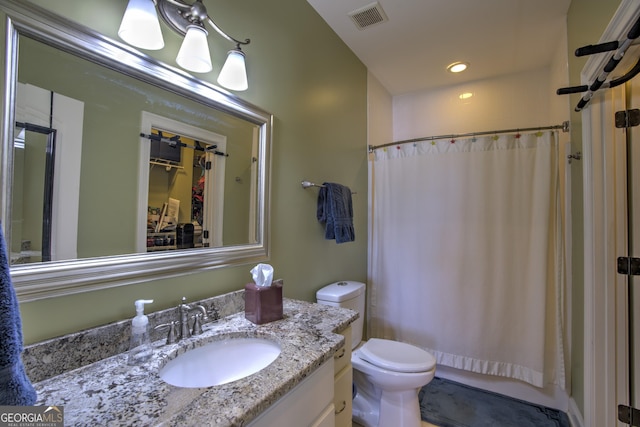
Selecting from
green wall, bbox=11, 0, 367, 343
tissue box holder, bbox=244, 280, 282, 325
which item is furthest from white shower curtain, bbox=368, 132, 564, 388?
tissue box holder, bbox=244, 280, 282, 325

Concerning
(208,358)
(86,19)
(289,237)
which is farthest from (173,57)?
(208,358)

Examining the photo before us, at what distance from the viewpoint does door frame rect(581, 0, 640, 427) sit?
4.04ft

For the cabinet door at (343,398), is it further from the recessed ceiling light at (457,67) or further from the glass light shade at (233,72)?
the recessed ceiling light at (457,67)

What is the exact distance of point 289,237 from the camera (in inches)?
60.2

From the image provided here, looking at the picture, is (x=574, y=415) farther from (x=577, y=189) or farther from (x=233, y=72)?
(x=233, y=72)

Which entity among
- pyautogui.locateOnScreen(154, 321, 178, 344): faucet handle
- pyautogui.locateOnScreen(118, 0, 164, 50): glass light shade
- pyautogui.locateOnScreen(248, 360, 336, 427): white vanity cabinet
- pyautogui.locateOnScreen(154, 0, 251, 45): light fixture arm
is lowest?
pyautogui.locateOnScreen(248, 360, 336, 427): white vanity cabinet

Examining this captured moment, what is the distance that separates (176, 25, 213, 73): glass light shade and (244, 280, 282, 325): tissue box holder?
0.84 metres

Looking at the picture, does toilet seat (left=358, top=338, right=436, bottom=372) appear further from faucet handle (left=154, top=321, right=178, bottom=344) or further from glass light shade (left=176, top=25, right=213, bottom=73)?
glass light shade (left=176, top=25, right=213, bottom=73)

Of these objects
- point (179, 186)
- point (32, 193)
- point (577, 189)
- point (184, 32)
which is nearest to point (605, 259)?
point (577, 189)

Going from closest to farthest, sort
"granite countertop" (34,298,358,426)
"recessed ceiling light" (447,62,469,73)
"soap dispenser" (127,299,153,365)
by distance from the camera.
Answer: "granite countertop" (34,298,358,426) → "soap dispenser" (127,299,153,365) → "recessed ceiling light" (447,62,469,73)

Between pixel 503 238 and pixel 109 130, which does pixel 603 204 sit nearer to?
pixel 503 238

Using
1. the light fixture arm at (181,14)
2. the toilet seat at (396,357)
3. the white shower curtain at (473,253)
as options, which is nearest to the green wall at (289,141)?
the light fixture arm at (181,14)

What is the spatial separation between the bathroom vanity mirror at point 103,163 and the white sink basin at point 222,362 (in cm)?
29

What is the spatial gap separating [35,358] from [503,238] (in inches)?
92.8
